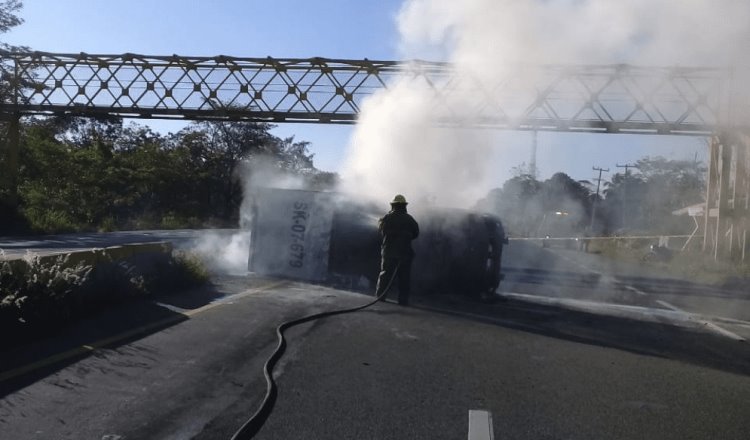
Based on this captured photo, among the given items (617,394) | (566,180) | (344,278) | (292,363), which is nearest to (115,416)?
(292,363)

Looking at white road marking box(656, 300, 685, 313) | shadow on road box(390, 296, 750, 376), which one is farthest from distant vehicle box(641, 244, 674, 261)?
shadow on road box(390, 296, 750, 376)

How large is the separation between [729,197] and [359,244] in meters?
18.2

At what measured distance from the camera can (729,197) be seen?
2772 centimetres

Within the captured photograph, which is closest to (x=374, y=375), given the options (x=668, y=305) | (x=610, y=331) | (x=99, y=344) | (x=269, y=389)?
(x=269, y=389)

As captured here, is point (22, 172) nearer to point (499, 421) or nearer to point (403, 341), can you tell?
point (403, 341)

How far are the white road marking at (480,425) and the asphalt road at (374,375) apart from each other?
0.20 feet

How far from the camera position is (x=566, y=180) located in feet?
271

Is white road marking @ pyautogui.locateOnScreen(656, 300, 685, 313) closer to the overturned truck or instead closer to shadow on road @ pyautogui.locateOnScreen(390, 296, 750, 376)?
shadow on road @ pyautogui.locateOnScreen(390, 296, 750, 376)

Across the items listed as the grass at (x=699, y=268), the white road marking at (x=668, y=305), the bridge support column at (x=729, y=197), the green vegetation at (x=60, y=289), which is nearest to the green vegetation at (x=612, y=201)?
the grass at (x=699, y=268)

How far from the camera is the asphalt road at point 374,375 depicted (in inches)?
216

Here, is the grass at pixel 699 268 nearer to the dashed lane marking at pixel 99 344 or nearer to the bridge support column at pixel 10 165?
the dashed lane marking at pixel 99 344

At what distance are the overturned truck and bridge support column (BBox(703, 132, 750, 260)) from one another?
1417 centimetres

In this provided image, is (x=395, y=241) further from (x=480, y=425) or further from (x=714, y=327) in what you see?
(x=480, y=425)

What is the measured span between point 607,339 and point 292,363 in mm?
4317
